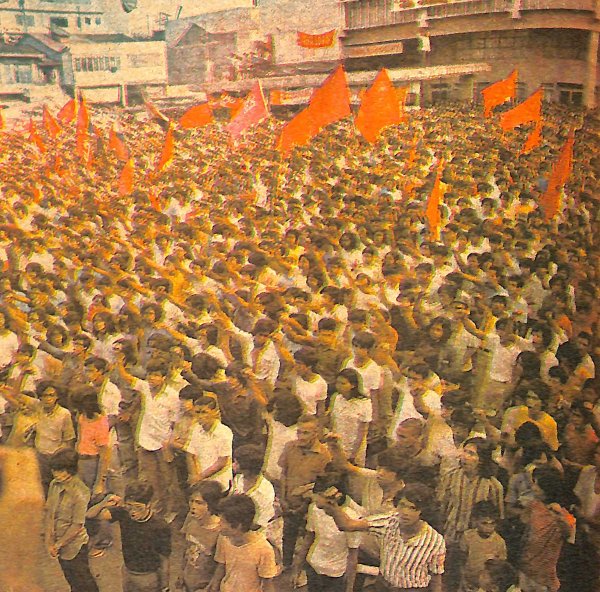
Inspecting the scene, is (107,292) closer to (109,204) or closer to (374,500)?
(109,204)

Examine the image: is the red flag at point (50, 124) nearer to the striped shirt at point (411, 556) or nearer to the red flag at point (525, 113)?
the red flag at point (525, 113)

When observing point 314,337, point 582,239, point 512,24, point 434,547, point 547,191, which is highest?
point 512,24

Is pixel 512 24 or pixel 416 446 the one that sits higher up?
pixel 512 24

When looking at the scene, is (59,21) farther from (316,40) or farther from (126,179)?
(316,40)

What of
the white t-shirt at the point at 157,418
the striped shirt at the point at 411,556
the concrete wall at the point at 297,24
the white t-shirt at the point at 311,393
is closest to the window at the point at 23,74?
the concrete wall at the point at 297,24

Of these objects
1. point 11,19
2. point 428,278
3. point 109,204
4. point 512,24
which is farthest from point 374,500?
point 11,19

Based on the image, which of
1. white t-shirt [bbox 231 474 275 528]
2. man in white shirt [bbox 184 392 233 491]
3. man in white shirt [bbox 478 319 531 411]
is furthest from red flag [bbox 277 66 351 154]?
white t-shirt [bbox 231 474 275 528]

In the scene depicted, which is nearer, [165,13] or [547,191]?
[547,191]
